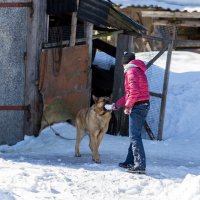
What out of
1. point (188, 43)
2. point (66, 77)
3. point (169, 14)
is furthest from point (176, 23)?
point (66, 77)

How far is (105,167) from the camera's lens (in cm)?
888

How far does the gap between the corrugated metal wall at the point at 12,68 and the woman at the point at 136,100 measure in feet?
9.69

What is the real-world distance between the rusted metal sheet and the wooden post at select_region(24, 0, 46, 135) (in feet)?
0.51

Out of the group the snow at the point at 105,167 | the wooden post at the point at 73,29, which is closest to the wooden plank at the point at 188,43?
the snow at the point at 105,167

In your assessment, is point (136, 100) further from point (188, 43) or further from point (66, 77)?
point (188, 43)

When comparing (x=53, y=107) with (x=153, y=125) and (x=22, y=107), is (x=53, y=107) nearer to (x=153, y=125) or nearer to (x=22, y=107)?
(x=22, y=107)

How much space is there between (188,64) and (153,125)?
5.20 meters

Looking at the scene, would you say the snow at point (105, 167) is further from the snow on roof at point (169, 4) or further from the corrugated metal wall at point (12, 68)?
the snow on roof at point (169, 4)

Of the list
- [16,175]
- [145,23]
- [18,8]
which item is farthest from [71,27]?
[145,23]

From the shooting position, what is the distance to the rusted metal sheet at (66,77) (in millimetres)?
10727

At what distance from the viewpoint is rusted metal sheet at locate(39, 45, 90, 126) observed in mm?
10727

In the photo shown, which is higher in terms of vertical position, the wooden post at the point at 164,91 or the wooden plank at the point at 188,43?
the wooden plank at the point at 188,43

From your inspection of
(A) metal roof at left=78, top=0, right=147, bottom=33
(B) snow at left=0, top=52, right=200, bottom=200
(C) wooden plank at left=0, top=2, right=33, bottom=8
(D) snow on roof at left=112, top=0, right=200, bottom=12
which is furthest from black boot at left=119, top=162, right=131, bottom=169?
(D) snow on roof at left=112, top=0, right=200, bottom=12

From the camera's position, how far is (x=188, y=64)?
1788 centimetres
